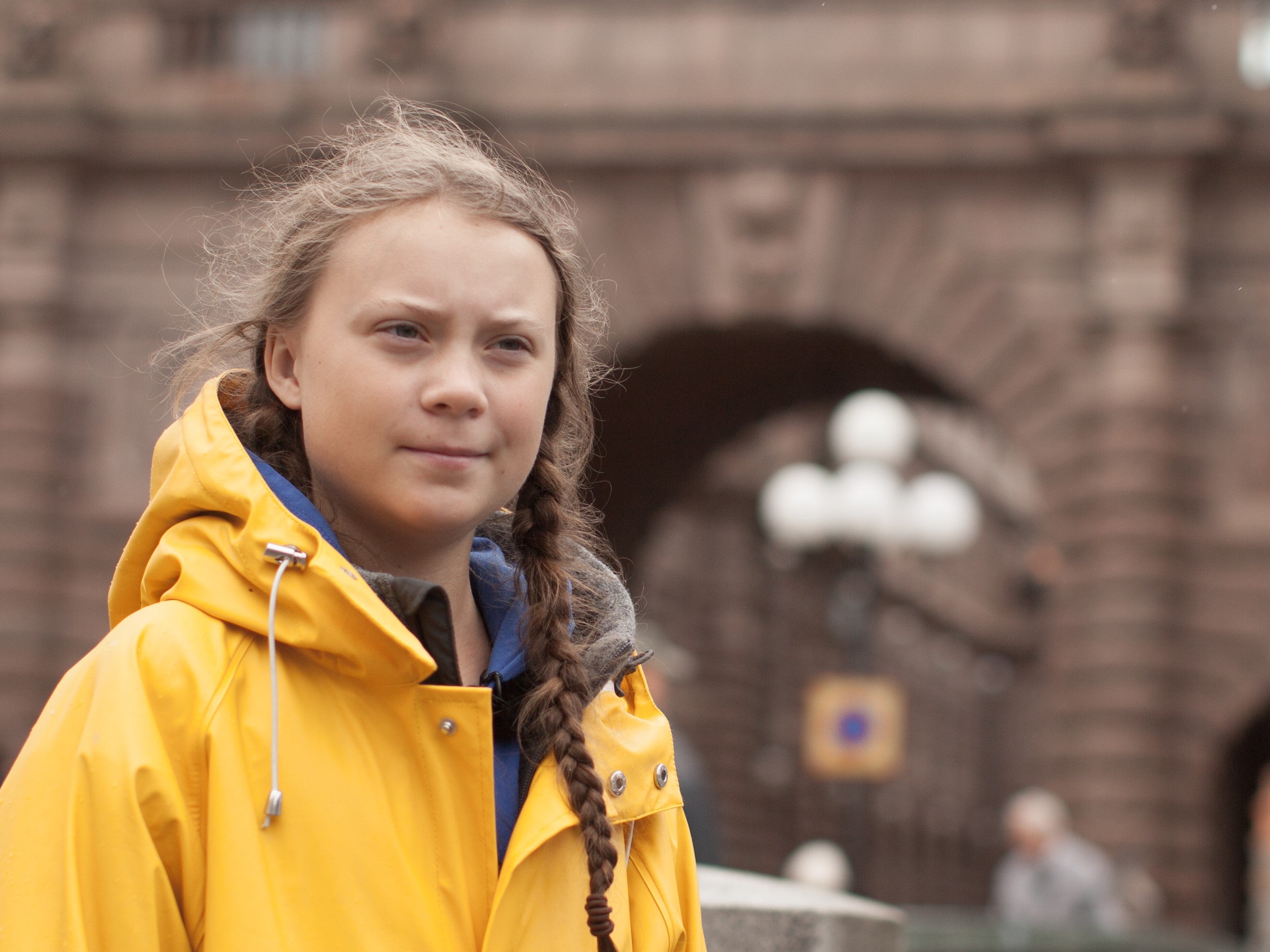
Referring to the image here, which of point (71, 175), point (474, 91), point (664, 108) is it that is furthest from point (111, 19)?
point (664, 108)

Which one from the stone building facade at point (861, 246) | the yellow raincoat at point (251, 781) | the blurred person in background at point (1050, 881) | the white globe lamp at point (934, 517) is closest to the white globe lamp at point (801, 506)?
the white globe lamp at point (934, 517)

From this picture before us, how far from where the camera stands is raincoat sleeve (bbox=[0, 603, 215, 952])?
1685mm

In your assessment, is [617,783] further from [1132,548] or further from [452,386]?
[1132,548]

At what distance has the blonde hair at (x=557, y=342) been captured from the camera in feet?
6.54

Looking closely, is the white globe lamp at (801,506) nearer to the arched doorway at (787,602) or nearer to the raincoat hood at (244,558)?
the arched doorway at (787,602)

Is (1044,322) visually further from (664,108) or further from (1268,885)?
(1268,885)

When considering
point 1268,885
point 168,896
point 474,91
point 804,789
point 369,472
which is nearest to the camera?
point 168,896

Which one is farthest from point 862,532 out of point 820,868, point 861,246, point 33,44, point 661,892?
point 661,892

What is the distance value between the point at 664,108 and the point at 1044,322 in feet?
11.7

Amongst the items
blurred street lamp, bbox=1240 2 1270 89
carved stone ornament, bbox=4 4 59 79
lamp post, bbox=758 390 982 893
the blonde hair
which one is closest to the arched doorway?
lamp post, bbox=758 390 982 893

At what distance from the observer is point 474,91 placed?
15695mm

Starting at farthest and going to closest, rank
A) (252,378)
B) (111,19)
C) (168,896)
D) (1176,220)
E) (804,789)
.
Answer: (804,789) → (111,19) → (1176,220) → (252,378) → (168,896)

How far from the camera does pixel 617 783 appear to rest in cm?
201

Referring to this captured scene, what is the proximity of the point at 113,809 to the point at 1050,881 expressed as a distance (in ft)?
32.3
